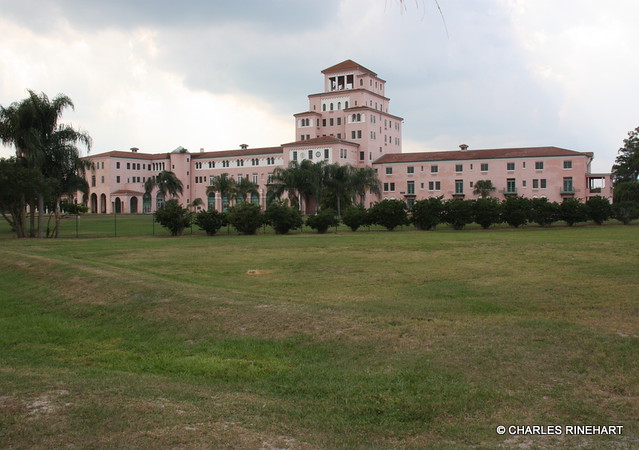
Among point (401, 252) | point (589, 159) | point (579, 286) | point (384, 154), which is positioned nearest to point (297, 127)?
point (384, 154)

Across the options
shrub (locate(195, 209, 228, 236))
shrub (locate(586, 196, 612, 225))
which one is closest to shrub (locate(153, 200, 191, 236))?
shrub (locate(195, 209, 228, 236))

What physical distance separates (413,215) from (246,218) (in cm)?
1249

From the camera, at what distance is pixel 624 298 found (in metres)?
12.1

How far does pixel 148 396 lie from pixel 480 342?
4634mm

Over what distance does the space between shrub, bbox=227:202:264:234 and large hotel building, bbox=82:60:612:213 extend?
3623cm

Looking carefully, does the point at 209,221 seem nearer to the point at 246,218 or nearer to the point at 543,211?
the point at 246,218

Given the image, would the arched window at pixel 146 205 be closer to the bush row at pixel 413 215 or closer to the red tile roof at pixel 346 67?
the red tile roof at pixel 346 67

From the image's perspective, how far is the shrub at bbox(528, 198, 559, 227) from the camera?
44.1 meters

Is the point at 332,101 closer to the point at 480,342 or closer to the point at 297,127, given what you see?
the point at 297,127

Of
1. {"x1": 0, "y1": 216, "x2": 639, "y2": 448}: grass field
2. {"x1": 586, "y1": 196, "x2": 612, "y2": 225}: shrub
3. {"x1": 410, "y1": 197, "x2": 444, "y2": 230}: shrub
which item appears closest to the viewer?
{"x1": 0, "y1": 216, "x2": 639, "y2": 448}: grass field

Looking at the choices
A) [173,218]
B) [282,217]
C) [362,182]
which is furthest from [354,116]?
[173,218]

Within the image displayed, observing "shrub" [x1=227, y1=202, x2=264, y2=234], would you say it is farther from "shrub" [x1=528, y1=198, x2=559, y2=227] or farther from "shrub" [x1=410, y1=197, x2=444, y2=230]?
"shrub" [x1=528, y1=198, x2=559, y2=227]

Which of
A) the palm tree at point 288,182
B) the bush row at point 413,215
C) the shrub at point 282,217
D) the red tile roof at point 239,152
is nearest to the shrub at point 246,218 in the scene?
the bush row at point 413,215

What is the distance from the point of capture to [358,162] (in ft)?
307
